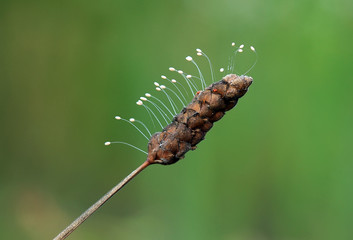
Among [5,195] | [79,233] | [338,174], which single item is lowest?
[79,233]

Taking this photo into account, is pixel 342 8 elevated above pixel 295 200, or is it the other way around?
pixel 342 8

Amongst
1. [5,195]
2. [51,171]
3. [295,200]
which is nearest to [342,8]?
[295,200]

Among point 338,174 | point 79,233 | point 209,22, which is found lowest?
point 79,233

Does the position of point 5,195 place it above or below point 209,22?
below

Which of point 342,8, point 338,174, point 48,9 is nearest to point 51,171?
point 48,9

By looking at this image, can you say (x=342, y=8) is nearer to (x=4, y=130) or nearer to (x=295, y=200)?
(x=295, y=200)

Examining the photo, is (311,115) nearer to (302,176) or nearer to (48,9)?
(302,176)
